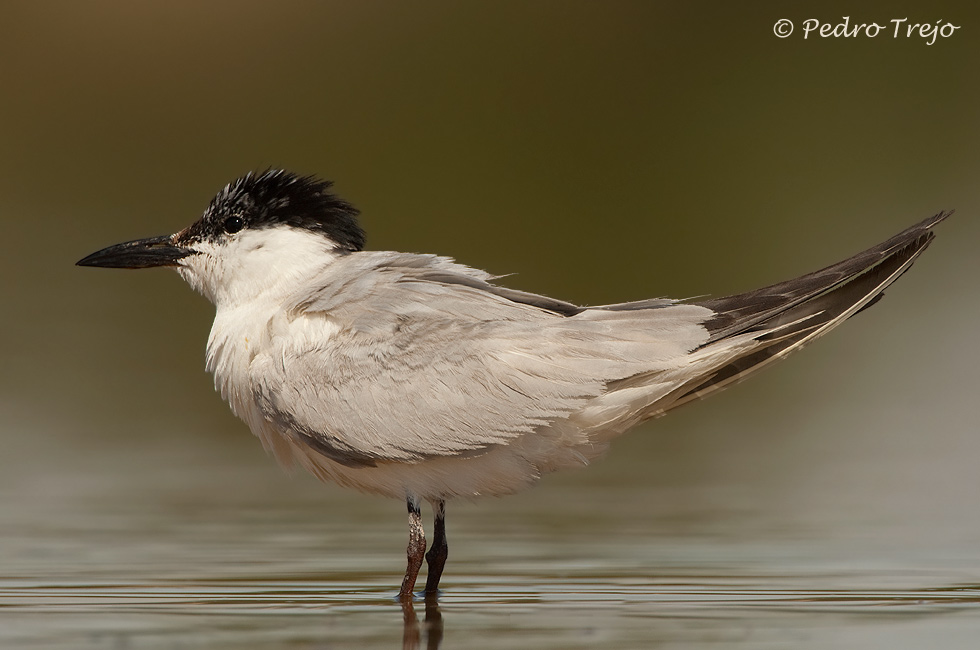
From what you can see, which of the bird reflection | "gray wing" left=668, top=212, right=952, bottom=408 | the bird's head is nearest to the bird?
"gray wing" left=668, top=212, right=952, bottom=408

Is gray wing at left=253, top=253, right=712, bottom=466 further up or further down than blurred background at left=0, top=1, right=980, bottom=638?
further down

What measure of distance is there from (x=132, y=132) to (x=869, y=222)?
7629 millimetres

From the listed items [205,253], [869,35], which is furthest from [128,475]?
[869,35]

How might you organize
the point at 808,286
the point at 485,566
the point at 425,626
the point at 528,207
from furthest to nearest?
the point at 528,207, the point at 485,566, the point at 808,286, the point at 425,626

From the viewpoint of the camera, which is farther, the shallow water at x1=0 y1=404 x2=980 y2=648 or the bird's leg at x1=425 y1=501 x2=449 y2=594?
the bird's leg at x1=425 y1=501 x2=449 y2=594

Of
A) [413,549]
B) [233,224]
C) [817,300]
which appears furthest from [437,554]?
[817,300]

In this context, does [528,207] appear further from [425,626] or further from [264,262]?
[425,626]

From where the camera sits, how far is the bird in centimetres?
566

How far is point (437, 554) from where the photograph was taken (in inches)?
242

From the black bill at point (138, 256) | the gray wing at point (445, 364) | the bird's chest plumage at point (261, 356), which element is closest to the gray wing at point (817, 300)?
the gray wing at point (445, 364)

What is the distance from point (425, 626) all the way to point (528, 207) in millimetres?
9440

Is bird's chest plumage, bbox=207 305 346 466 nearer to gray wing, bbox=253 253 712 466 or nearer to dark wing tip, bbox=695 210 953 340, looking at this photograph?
gray wing, bbox=253 253 712 466

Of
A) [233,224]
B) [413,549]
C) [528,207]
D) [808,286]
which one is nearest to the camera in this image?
[808,286]

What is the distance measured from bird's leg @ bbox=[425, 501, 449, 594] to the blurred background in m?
0.66
